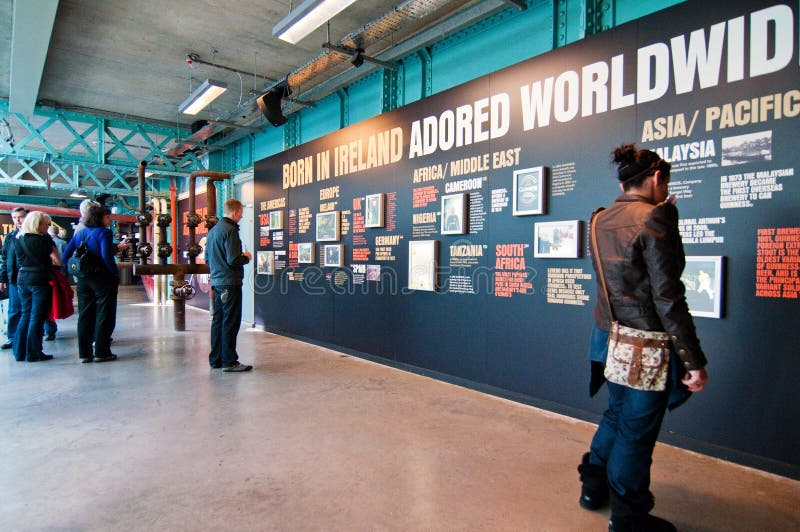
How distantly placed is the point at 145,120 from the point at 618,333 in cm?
1072

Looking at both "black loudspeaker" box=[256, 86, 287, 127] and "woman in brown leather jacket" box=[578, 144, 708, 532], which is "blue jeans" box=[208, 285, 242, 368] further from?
"woman in brown leather jacket" box=[578, 144, 708, 532]

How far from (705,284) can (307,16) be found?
401cm

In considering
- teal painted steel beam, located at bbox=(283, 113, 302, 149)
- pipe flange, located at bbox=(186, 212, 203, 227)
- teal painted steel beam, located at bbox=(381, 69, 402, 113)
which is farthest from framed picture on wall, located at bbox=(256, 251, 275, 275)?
teal painted steel beam, located at bbox=(381, 69, 402, 113)

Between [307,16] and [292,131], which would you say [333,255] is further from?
[292,131]

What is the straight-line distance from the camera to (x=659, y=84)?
3.19 m

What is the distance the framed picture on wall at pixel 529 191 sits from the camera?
12.5 ft

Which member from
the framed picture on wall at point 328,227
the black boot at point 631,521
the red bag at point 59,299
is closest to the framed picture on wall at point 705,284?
the black boot at point 631,521

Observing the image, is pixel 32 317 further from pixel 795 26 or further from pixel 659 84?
pixel 795 26

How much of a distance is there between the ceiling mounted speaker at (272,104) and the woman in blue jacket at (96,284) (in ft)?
8.42

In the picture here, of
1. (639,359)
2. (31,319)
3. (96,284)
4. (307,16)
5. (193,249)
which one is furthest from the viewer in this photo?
(193,249)

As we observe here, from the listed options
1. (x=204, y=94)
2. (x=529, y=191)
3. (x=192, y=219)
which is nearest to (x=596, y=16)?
(x=529, y=191)

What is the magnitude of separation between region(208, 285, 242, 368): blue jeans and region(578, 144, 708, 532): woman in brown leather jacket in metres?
3.85

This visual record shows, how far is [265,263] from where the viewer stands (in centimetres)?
775

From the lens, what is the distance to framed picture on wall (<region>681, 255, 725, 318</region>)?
9.55 ft
